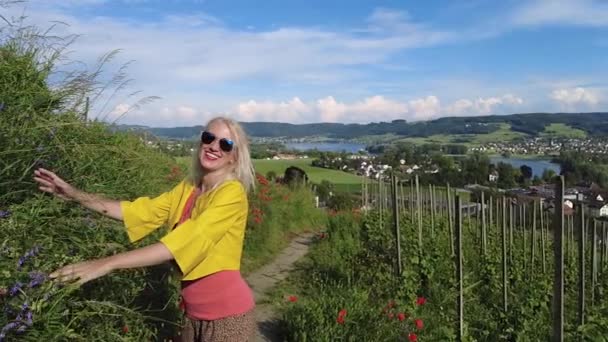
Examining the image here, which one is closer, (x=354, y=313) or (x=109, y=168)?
(x=109, y=168)

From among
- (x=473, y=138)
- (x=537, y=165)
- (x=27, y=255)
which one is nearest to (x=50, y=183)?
(x=27, y=255)

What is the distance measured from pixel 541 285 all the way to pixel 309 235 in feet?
24.1

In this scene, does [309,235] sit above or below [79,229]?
below

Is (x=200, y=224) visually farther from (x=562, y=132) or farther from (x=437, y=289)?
(x=562, y=132)

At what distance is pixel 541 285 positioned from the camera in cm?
643

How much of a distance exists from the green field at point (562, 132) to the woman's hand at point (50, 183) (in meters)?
75.1

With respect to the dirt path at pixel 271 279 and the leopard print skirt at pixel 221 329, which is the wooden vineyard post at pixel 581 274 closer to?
the dirt path at pixel 271 279

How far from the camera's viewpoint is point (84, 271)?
1951mm

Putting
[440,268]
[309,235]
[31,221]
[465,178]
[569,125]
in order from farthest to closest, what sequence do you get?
1. [569,125]
2. [465,178]
3. [309,235]
4. [440,268]
5. [31,221]

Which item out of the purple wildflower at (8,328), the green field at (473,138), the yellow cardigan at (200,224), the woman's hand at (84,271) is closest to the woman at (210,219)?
the yellow cardigan at (200,224)

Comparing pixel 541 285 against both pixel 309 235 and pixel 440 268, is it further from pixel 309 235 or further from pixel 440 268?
pixel 309 235

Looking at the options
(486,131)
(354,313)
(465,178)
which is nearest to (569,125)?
(486,131)

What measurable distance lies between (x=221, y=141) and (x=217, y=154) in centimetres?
6

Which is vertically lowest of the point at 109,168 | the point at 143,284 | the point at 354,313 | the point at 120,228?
the point at 354,313
